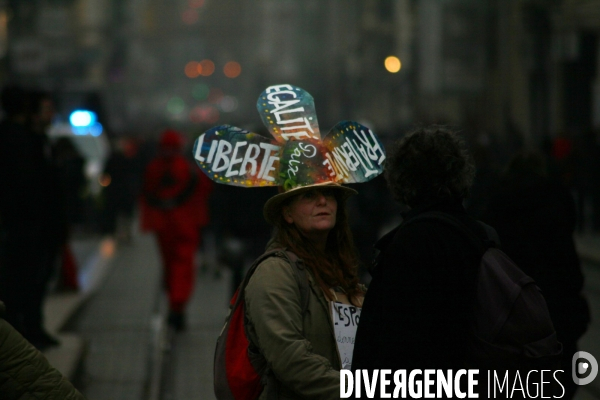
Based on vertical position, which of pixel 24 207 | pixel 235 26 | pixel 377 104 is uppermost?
pixel 24 207

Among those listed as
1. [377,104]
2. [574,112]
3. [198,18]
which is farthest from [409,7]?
[198,18]

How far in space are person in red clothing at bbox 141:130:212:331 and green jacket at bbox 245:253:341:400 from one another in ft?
21.5

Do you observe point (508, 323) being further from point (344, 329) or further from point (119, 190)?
point (119, 190)

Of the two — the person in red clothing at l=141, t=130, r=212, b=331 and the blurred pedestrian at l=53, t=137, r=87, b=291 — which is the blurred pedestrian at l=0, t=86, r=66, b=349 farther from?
the blurred pedestrian at l=53, t=137, r=87, b=291

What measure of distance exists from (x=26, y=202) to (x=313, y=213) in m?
4.29

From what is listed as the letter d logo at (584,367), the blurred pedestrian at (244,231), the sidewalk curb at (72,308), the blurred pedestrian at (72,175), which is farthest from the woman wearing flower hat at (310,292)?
the blurred pedestrian at (72,175)

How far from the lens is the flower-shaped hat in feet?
11.8

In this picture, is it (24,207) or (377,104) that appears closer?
(24,207)

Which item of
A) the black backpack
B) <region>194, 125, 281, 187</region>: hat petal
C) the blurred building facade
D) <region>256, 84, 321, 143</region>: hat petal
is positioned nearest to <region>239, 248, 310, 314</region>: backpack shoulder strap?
<region>194, 125, 281, 187</region>: hat petal

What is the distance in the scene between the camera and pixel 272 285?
11.0 feet

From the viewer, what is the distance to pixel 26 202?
291 inches

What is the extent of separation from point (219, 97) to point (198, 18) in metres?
53.2

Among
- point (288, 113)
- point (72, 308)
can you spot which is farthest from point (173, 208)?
point (288, 113)

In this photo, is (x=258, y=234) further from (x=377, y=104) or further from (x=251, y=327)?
(x=377, y=104)
